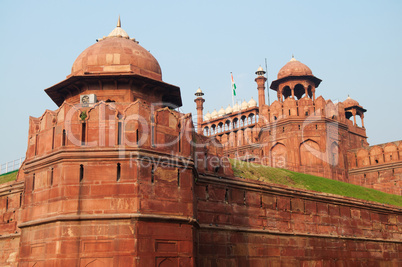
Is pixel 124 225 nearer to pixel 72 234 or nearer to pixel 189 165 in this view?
pixel 72 234

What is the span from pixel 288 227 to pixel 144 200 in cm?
925

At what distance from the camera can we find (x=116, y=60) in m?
15.5

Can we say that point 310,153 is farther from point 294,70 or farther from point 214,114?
point 214,114

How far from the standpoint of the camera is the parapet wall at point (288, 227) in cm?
1653

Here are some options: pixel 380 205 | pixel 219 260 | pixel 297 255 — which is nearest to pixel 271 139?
pixel 380 205

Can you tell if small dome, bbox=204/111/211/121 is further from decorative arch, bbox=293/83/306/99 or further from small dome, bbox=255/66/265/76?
decorative arch, bbox=293/83/306/99

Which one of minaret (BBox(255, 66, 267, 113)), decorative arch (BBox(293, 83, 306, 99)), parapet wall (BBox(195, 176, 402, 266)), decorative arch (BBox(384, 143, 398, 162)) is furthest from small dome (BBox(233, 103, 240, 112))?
parapet wall (BBox(195, 176, 402, 266))

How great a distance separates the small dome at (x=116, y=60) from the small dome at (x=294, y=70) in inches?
903

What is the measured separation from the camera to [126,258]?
11.6 metres

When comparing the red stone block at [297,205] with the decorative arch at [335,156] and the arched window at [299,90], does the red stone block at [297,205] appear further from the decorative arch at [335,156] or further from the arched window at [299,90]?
the arched window at [299,90]

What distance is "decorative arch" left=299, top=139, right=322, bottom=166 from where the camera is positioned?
111ft

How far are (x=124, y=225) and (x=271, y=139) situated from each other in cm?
2503

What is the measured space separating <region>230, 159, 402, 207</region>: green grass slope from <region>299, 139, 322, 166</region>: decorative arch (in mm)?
5967

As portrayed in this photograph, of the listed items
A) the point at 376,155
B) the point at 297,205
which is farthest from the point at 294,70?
the point at 297,205
